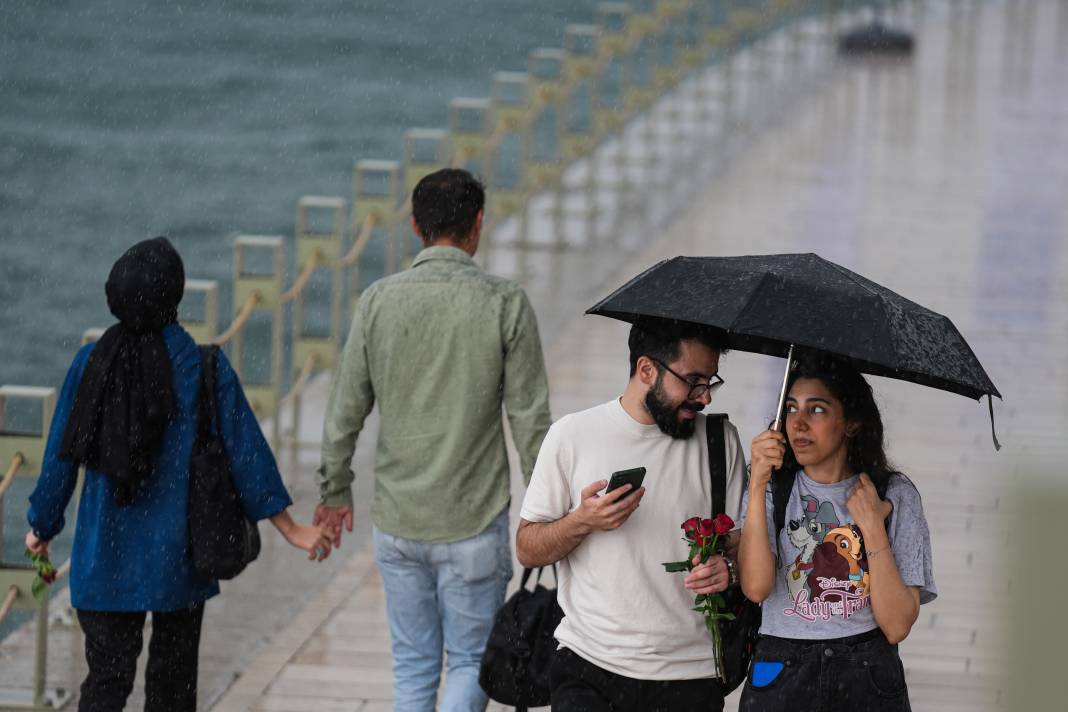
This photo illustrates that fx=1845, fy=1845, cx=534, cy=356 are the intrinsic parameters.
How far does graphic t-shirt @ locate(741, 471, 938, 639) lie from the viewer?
3285 millimetres

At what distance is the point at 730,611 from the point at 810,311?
1.88 ft

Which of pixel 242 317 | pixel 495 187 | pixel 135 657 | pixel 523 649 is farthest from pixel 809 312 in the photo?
pixel 495 187

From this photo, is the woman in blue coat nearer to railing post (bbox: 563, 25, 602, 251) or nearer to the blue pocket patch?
the blue pocket patch

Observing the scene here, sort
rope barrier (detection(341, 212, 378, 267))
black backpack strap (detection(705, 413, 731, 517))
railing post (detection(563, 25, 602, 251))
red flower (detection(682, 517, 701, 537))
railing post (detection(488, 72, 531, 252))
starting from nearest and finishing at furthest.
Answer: red flower (detection(682, 517, 701, 537)), black backpack strap (detection(705, 413, 731, 517)), rope barrier (detection(341, 212, 378, 267)), railing post (detection(488, 72, 531, 252)), railing post (detection(563, 25, 602, 251))

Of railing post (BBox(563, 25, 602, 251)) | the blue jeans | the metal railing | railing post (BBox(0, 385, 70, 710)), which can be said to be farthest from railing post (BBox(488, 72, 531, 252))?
the blue jeans

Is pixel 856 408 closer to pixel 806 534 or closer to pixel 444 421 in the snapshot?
pixel 806 534

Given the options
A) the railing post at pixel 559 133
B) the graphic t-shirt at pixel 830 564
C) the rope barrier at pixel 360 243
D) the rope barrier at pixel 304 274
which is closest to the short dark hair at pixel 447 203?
the graphic t-shirt at pixel 830 564

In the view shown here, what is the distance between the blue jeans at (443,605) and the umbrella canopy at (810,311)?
995 millimetres

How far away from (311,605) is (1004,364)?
4.80 m

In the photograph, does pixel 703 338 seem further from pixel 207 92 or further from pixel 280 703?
pixel 207 92

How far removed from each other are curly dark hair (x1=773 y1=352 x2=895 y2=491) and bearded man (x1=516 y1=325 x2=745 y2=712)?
176mm

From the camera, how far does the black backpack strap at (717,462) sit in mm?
3447

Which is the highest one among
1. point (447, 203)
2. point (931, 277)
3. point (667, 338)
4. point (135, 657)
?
point (447, 203)

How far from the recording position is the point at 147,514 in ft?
13.5
